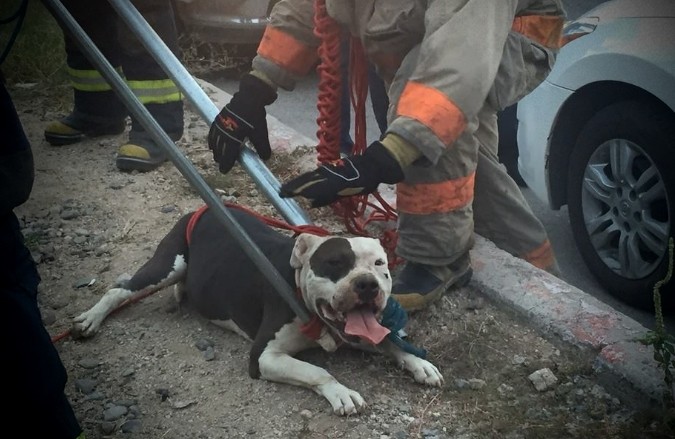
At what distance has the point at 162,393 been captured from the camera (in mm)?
2846

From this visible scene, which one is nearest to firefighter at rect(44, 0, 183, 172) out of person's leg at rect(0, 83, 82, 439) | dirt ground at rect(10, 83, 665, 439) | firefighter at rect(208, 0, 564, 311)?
dirt ground at rect(10, 83, 665, 439)

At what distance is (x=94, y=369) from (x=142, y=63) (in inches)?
79.9

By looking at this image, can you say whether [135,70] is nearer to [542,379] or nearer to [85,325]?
[85,325]

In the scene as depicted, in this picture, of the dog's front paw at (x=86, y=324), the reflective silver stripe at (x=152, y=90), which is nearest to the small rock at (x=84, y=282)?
the dog's front paw at (x=86, y=324)

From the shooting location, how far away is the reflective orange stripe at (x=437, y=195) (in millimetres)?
3078

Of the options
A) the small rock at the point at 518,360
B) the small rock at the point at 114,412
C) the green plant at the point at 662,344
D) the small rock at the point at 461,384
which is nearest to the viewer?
the green plant at the point at 662,344

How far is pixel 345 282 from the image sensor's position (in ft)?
8.71

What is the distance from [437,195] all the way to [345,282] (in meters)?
0.61

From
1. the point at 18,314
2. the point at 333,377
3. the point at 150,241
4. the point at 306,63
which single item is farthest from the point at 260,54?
the point at 18,314

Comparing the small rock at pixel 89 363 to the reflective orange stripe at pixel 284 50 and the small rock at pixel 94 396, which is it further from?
the reflective orange stripe at pixel 284 50

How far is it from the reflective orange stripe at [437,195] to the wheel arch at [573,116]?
3.32ft

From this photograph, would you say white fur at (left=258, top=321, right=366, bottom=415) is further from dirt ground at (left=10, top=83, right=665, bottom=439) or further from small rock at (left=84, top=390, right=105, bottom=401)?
small rock at (left=84, top=390, right=105, bottom=401)

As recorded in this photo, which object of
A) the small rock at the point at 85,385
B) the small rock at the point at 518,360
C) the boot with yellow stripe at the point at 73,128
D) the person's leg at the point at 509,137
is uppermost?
the small rock at the point at 518,360

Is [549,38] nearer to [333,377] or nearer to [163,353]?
[333,377]
